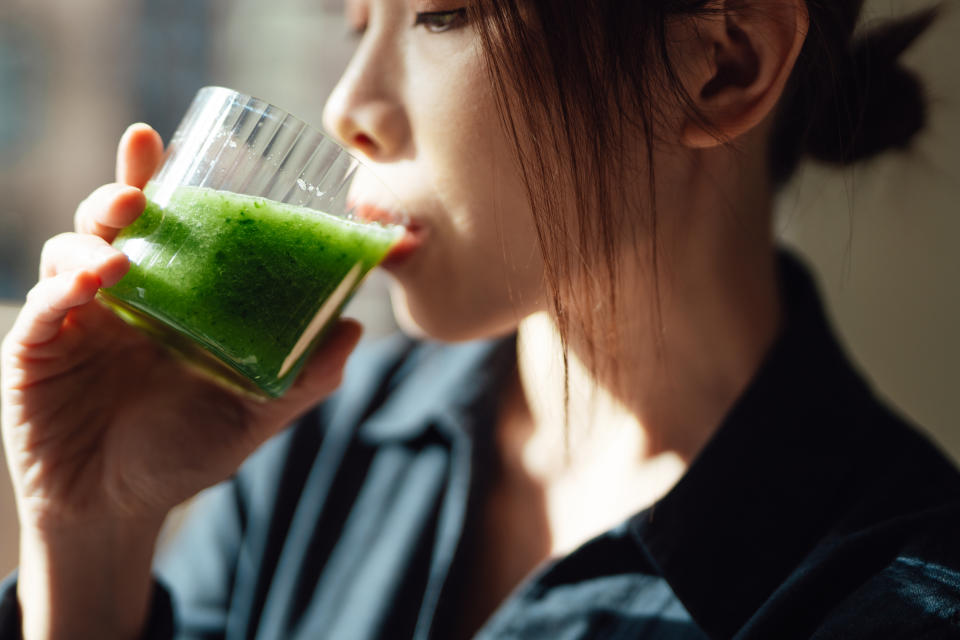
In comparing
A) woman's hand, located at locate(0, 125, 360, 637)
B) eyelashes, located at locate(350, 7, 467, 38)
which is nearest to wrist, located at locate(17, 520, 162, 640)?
woman's hand, located at locate(0, 125, 360, 637)

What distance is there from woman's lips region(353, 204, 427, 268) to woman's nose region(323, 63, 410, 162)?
7 cm

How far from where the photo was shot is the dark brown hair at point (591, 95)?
765mm

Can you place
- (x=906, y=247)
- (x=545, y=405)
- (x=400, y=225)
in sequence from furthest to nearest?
(x=906, y=247) → (x=545, y=405) → (x=400, y=225)

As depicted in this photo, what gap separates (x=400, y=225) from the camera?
0.86m

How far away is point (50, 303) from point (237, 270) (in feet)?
0.72

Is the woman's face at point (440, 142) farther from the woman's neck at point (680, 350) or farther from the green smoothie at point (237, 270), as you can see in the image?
the woman's neck at point (680, 350)

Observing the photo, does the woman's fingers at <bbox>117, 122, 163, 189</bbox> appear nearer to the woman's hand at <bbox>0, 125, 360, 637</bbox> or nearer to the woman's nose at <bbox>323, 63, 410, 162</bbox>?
the woman's hand at <bbox>0, 125, 360, 637</bbox>

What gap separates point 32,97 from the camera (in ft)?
4.75

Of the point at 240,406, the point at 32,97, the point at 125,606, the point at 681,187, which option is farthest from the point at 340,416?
the point at 32,97

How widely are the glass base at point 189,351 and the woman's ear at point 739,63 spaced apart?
1.89 feet

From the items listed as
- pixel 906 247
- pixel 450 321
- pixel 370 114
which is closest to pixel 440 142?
pixel 370 114

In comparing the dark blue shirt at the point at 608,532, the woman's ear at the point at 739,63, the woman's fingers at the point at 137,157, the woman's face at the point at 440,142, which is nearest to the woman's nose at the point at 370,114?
the woman's face at the point at 440,142

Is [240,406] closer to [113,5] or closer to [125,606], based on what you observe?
[125,606]

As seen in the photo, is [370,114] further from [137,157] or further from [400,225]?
[137,157]
